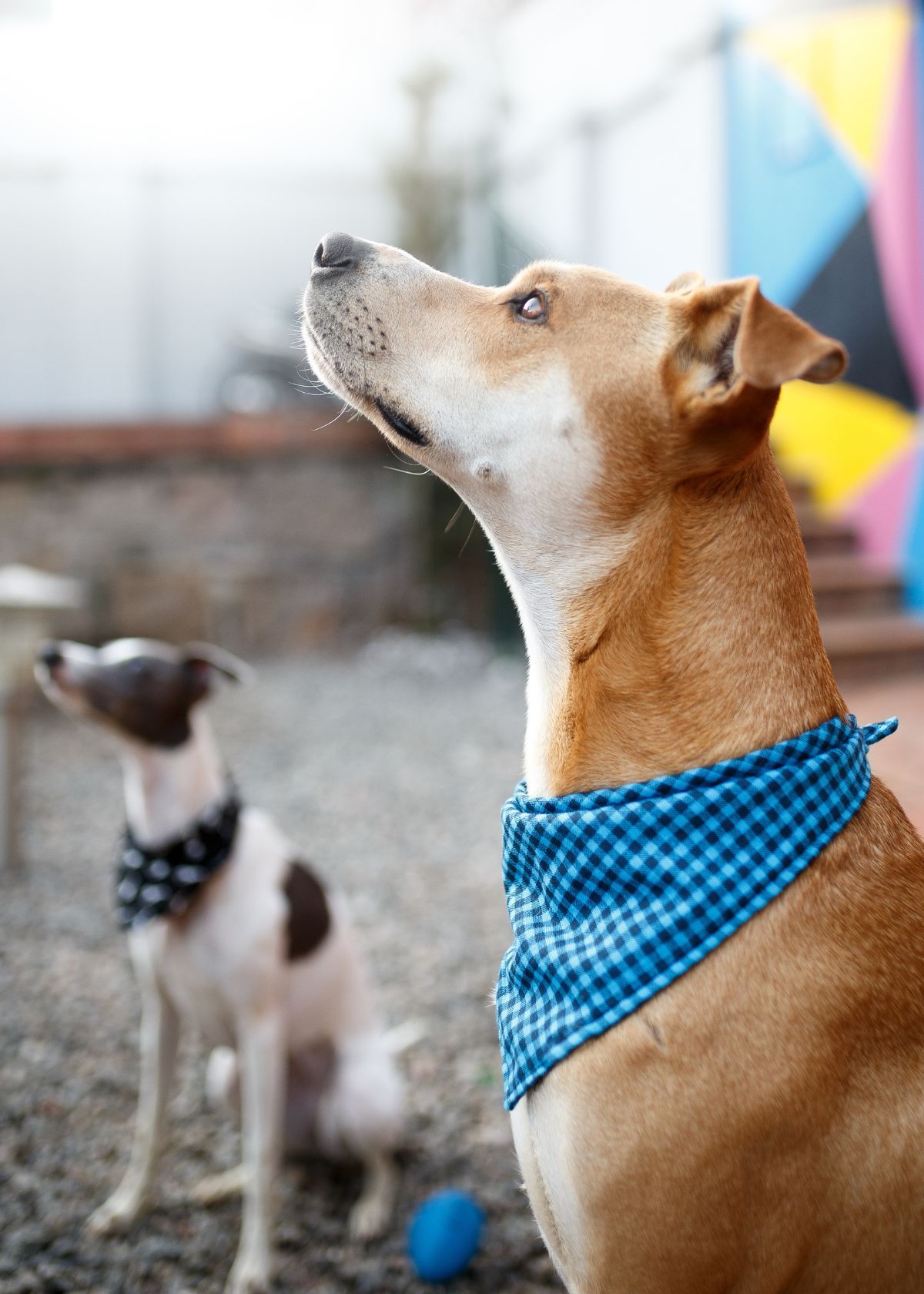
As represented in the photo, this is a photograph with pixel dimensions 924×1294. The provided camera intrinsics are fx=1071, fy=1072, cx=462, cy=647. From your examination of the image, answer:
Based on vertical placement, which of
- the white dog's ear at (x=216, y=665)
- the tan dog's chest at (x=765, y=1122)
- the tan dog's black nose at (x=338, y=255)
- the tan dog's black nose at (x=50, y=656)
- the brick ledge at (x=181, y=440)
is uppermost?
the tan dog's black nose at (x=338, y=255)

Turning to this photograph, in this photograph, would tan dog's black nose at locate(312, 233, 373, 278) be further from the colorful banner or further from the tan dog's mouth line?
the colorful banner

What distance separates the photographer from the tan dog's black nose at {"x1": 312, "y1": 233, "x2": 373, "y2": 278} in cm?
167

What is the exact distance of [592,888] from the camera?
4.64 ft

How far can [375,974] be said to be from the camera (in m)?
3.64

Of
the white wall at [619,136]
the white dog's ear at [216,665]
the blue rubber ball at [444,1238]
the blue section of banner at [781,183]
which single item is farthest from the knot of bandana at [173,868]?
the white wall at [619,136]

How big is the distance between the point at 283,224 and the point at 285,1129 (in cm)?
851

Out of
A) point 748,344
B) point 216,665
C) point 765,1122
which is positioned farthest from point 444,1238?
point 748,344

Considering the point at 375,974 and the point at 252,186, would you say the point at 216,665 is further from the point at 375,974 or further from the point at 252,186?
the point at 252,186

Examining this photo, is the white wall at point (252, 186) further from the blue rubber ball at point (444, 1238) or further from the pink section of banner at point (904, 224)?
the blue rubber ball at point (444, 1238)

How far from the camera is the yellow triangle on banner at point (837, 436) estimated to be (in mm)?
6543

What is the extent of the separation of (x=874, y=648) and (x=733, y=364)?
486 cm

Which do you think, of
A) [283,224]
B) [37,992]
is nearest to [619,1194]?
[37,992]

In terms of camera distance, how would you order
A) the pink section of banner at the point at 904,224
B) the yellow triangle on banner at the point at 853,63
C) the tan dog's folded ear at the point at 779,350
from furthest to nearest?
the yellow triangle on banner at the point at 853,63 → the pink section of banner at the point at 904,224 → the tan dog's folded ear at the point at 779,350

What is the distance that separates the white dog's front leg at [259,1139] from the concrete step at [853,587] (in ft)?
15.7
